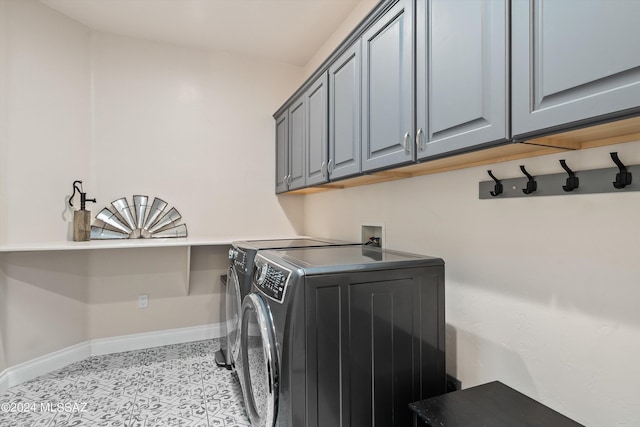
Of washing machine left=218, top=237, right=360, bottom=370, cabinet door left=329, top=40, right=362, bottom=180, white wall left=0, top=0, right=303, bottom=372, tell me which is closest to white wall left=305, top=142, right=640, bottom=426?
cabinet door left=329, top=40, right=362, bottom=180

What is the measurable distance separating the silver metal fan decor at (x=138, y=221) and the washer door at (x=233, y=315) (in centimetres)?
99

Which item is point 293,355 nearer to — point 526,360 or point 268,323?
point 268,323

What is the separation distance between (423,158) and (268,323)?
2.98ft

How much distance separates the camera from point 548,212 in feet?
3.58

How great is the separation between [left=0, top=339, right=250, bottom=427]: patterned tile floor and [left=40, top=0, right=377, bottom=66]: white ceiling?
270 centimetres

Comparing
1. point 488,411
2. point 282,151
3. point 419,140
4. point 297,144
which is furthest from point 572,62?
point 282,151

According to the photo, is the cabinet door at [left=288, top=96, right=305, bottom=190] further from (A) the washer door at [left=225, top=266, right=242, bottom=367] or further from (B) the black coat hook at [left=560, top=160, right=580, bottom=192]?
(B) the black coat hook at [left=560, top=160, right=580, bottom=192]

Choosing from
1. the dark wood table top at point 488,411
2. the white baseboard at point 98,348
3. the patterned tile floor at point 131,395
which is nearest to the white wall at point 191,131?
the white baseboard at point 98,348

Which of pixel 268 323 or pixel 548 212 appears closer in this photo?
pixel 548 212

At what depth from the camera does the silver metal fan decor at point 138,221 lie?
2.65 metres

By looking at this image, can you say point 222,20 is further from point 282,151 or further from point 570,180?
point 570,180

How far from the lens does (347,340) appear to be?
3.88ft

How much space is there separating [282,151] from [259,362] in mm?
2079

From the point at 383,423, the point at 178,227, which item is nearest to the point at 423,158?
the point at 383,423
